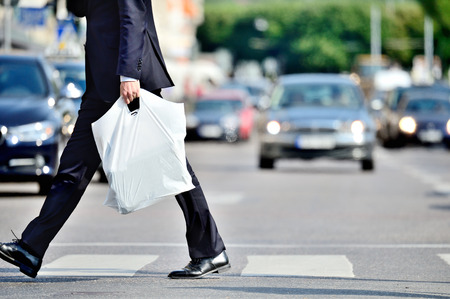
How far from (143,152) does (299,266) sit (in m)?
1.64

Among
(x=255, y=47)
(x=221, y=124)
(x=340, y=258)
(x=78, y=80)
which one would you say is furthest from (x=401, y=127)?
(x=255, y=47)

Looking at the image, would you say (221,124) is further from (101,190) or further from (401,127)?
(101,190)

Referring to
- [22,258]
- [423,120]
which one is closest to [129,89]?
[22,258]

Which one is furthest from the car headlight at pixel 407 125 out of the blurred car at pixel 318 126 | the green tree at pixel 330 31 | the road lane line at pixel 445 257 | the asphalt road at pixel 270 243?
the green tree at pixel 330 31

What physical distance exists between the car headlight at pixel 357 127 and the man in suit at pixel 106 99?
46.9 ft

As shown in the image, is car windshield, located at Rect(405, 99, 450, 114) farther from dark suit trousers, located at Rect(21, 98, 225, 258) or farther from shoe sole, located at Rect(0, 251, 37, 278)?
shoe sole, located at Rect(0, 251, 37, 278)

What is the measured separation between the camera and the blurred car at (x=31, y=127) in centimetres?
1551

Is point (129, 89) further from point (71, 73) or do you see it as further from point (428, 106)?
point (428, 106)

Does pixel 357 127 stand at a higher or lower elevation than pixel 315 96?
lower

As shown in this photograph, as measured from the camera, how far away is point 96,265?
29.3 feet

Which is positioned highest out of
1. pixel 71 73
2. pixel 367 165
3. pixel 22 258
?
pixel 71 73

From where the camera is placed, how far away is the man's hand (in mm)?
7715

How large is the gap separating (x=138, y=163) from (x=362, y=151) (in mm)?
14806

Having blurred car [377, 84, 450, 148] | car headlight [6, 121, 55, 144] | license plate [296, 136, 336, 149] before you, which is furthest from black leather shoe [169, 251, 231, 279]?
blurred car [377, 84, 450, 148]
